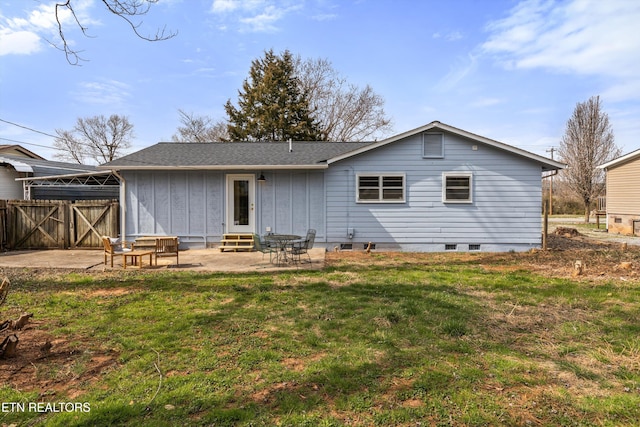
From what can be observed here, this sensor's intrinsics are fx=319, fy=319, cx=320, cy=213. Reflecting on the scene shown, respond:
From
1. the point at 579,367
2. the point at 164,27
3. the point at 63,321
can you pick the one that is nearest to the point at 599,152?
the point at 579,367

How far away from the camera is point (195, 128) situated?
38031 mm

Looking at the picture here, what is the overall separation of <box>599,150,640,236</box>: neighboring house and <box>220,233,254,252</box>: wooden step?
19.6 m

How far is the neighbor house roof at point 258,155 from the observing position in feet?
33.6

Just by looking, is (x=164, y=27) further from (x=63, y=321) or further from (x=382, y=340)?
(x=382, y=340)

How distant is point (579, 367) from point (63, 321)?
20.7 ft

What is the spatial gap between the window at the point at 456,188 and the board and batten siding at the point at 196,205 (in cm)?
445

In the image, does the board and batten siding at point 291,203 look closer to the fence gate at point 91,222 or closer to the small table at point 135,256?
the small table at point 135,256

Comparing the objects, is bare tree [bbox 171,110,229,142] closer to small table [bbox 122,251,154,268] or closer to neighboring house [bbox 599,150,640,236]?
small table [bbox 122,251,154,268]

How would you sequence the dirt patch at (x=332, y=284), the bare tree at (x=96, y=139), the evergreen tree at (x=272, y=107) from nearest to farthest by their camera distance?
the dirt patch at (x=332, y=284) < the evergreen tree at (x=272, y=107) < the bare tree at (x=96, y=139)

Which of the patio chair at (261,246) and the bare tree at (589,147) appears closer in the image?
the patio chair at (261,246)

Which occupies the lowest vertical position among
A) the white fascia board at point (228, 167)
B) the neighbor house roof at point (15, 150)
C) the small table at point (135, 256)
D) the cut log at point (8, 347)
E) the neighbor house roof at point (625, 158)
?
the cut log at point (8, 347)

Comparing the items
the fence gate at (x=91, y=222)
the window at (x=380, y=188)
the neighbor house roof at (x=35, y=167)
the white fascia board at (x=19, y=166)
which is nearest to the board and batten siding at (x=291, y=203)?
the window at (x=380, y=188)

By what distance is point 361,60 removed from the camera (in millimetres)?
20344

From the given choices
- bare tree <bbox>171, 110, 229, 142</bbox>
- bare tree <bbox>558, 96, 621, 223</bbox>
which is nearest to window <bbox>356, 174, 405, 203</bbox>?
bare tree <bbox>558, 96, 621, 223</bbox>
